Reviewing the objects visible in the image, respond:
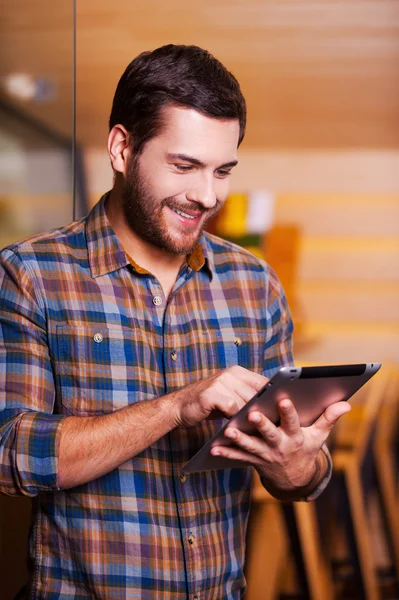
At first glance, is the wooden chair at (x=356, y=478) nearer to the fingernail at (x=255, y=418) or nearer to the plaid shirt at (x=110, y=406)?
the plaid shirt at (x=110, y=406)

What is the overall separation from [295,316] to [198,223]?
6.63 ft

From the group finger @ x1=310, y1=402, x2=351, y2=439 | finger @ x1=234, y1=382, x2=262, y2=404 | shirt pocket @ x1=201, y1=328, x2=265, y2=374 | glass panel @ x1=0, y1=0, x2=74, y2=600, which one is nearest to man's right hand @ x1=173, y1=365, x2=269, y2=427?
finger @ x1=234, y1=382, x2=262, y2=404

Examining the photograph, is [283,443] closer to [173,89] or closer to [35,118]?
[173,89]

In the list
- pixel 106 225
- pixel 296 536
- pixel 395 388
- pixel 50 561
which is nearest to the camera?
pixel 50 561

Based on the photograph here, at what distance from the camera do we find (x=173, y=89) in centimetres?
138

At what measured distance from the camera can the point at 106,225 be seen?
143cm

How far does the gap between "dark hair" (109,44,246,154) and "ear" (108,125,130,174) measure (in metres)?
0.02

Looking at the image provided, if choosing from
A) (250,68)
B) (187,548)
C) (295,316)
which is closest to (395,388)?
(295,316)

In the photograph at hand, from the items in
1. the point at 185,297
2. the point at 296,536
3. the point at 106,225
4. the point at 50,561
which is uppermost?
the point at 106,225

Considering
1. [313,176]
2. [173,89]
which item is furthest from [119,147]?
[313,176]

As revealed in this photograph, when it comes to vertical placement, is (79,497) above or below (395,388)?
above

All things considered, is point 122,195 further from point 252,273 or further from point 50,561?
point 50,561

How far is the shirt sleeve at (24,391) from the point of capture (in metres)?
1.20

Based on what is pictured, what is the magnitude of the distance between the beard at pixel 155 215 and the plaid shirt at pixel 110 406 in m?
0.05
